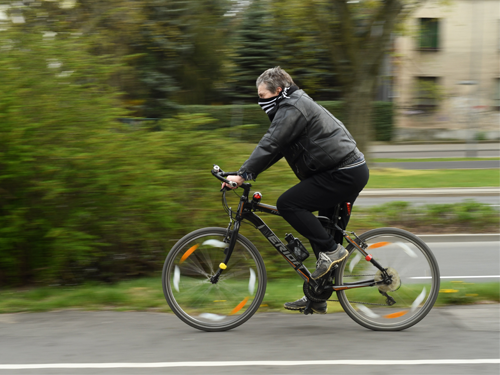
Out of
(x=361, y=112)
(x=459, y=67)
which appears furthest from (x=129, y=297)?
(x=459, y=67)

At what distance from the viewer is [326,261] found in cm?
423

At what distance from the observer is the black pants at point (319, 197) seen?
414cm

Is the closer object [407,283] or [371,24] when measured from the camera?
[407,283]

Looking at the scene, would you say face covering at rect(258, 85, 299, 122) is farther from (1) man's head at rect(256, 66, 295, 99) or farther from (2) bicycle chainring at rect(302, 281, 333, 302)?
(2) bicycle chainring at rect(302, 281, 333, 302)

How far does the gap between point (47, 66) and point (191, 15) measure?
15.6 metres

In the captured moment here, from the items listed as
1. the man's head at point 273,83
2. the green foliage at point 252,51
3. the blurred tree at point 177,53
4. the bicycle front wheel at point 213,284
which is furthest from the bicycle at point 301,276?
the green foliage at point 252,51

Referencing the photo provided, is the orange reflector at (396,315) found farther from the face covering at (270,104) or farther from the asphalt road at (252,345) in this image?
the face covering at (270,104)

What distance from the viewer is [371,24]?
48.0 feet

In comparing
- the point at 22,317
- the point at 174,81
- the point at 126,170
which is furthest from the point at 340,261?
the point at 174,81

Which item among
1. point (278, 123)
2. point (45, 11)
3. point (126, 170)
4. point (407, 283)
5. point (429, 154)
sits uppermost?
point (45, 11)

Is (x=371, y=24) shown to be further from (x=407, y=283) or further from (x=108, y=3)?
(x=407, y=283)

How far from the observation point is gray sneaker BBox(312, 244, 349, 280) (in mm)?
4223

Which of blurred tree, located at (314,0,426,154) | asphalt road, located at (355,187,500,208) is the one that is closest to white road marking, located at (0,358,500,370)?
asphalt road, located at (355,187,500,208)

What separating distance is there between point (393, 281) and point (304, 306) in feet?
2.29
